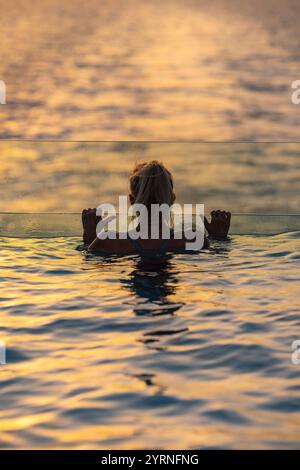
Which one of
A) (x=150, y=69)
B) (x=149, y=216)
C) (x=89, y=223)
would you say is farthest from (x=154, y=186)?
(x=150, y=69)

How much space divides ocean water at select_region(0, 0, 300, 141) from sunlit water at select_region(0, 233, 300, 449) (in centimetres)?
275

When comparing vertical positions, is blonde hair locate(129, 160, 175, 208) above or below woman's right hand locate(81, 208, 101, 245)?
above

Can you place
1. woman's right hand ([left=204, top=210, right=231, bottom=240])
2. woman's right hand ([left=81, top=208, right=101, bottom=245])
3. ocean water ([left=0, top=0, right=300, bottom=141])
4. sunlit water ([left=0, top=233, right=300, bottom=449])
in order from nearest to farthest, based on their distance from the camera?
sunlit water ([left=0, top=233, right=300, bottom=449]), woman's right hand ([left=81, top=208, right=101, bottom=245]), woman's right hand ([left=204, top=210, right=231, bottom=240]), ocean water ([left=0, top=0, right=300, bottom=141])

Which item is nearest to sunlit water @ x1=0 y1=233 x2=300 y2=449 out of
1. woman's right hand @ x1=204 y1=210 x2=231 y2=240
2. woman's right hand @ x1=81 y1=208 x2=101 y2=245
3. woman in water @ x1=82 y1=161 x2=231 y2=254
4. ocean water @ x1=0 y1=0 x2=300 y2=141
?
woman in water @ x1=82 y1=161 x2=231 y2=254

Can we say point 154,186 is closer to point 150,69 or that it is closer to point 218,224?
point 218,224

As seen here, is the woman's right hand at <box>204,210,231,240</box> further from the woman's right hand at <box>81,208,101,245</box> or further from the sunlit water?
the woman's right hand at <box>81,208,101,245</box>

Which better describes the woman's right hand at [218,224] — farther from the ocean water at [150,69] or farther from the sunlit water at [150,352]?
the ocean water at [150,69]

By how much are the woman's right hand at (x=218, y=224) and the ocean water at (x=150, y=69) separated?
2.07 meters

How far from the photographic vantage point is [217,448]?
1.80m

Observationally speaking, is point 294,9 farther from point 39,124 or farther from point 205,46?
point 39,124

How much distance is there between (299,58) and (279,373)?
5.80m

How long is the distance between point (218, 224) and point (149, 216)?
818 mm

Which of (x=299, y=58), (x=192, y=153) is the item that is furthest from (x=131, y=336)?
(x=299, y=58)

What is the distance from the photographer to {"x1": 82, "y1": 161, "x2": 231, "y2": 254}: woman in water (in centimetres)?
403
